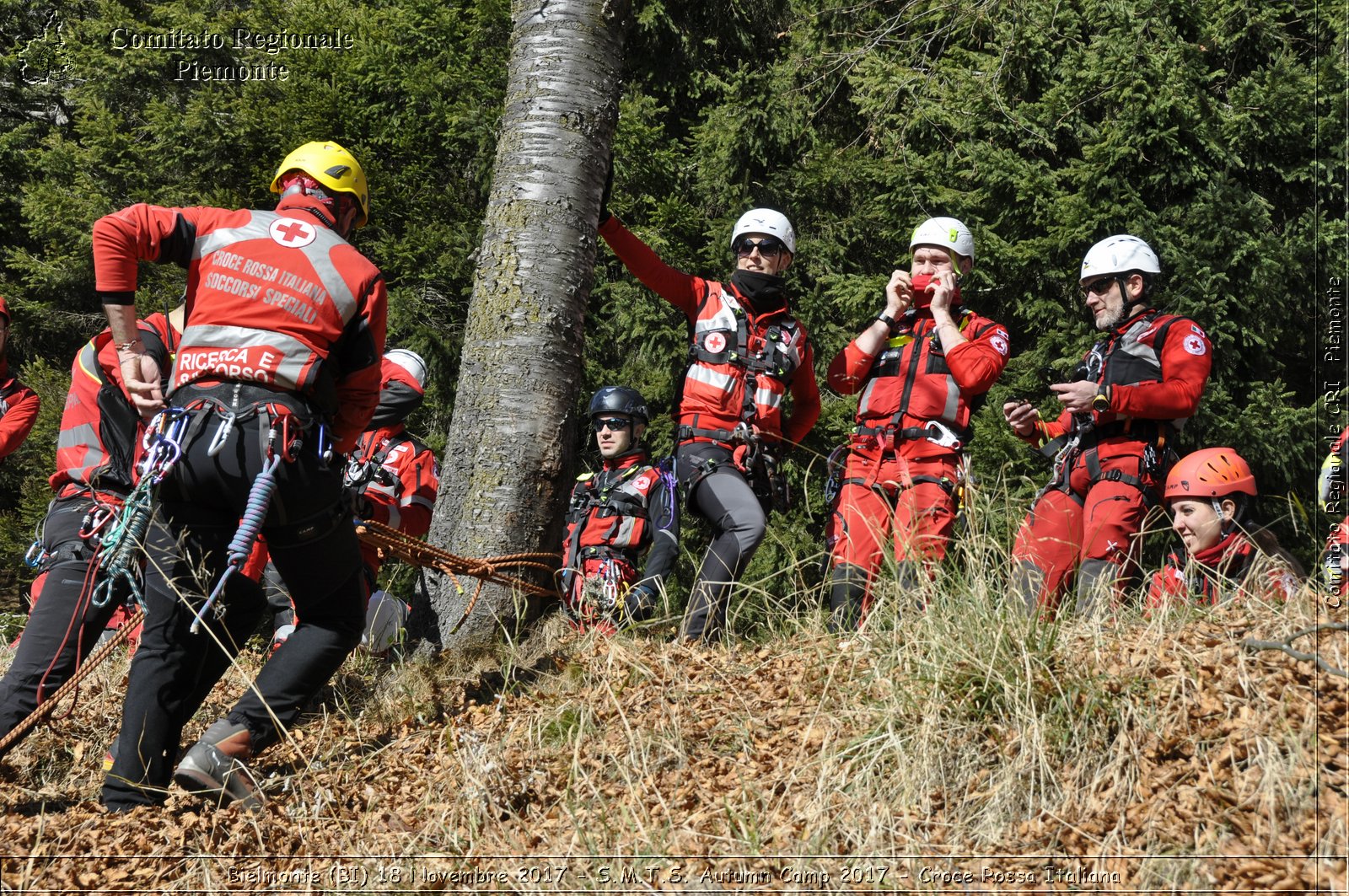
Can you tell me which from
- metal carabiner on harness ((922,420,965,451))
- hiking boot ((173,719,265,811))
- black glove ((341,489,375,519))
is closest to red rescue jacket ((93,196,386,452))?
hiking boot ((173,719,265,811))

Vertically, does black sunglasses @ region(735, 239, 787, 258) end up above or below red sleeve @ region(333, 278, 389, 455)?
above

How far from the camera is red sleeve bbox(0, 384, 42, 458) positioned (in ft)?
22.2

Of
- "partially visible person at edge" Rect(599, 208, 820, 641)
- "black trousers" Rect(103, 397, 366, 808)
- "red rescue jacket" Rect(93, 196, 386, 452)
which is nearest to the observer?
"black trousers" Rect(103, 397, 366, 808)

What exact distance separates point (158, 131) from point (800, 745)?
1649 centimetres

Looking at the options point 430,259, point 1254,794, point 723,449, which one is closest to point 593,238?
point 723,449

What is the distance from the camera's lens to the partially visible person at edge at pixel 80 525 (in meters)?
4.46

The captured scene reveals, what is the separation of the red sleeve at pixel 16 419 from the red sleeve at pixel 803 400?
435cm

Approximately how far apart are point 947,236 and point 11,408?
543cm

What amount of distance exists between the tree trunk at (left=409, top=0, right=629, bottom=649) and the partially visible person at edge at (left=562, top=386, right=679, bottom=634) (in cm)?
128

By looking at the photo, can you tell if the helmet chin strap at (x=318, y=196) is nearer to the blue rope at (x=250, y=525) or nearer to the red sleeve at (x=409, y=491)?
the blue rope at (x=250, y=525)

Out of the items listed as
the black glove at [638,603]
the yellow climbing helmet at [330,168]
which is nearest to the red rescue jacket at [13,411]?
the yellow climbing helmet at [330,168]

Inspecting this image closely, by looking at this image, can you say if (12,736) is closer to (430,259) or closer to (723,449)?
(723,449)

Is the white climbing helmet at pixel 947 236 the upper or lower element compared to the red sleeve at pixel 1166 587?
upper

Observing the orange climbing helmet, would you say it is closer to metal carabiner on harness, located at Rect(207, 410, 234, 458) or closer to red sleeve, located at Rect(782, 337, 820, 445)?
red sleeve, located at Rect(782, 337, 820, 445)
